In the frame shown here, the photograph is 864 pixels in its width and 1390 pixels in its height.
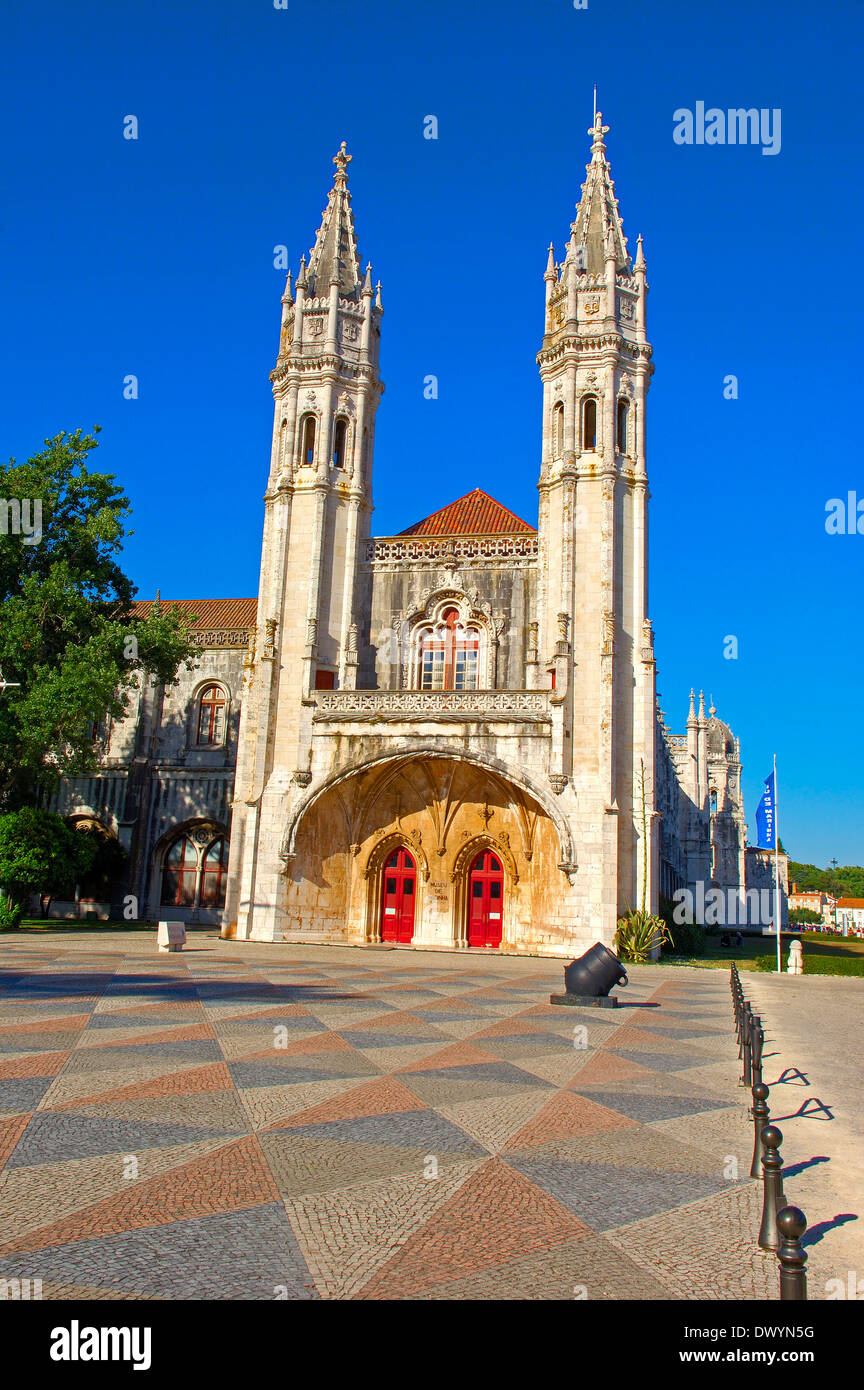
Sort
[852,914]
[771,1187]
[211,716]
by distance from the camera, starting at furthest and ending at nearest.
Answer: [852,914]
[211,716]
[771,1187]

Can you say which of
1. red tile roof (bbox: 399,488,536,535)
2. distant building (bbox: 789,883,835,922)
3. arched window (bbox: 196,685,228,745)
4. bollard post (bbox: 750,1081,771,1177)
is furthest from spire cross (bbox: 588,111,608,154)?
distant building (bbox: 789,883,835,922)

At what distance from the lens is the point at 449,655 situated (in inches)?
1226

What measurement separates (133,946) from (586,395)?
2029cm

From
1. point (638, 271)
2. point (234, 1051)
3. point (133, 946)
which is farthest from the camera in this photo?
point (638, 271)

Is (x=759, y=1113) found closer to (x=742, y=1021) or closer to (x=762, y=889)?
(x=742, y=1021)

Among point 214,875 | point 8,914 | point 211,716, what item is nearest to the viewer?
point 8,914

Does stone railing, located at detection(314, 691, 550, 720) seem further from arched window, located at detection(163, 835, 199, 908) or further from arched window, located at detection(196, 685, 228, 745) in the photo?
arched window, located at detection(163, 835, 199, 908)

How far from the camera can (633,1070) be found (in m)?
10.4

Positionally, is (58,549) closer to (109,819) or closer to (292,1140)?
(109,819)

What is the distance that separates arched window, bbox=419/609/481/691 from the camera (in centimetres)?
3080

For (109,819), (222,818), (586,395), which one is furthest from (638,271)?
(109,819)

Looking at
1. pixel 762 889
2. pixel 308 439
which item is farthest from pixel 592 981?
pixel 762 889

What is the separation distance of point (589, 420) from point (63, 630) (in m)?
16.9

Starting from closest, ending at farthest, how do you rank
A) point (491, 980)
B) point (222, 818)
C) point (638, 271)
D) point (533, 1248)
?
1. point (533, 1248)
2. point (491, 980)
3. point (638, 271)
4. point (222, 818)
